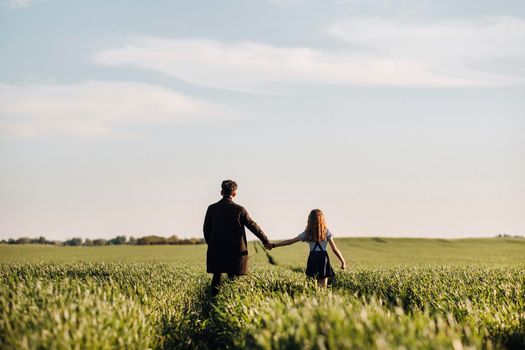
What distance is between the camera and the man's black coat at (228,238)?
1177 centimetres

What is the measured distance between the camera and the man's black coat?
11766mm

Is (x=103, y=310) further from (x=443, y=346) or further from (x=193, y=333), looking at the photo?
(x=443, y=346)

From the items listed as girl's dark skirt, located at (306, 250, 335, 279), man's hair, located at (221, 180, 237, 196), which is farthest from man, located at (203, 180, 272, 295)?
girl's dark skirt, located at (306, 250, 335, 279)

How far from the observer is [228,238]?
11.8 m

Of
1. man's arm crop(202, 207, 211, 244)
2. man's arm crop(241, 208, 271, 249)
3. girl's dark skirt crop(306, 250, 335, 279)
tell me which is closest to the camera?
man's arm crop(241, 208, 271, 249)

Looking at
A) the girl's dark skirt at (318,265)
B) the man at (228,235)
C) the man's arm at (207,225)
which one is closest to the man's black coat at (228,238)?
the man at (228,235)

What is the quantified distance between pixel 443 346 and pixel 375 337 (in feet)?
1.88

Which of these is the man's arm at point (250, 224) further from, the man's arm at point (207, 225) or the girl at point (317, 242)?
the girl at point (317, 242)

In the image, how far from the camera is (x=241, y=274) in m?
11.8

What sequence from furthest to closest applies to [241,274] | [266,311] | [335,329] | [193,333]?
[241,274], [193,333], [266,311], [335,329]

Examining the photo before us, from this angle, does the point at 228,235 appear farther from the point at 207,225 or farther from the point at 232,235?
the point at 207,225

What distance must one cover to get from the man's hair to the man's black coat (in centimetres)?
12

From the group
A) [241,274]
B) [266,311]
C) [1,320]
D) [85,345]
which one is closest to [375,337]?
[266,311]

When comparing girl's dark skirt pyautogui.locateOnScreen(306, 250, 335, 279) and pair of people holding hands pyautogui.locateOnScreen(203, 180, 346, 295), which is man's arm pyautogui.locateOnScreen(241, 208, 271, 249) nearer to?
pair of people holding hands pyautogui.locateOnScreen(203, 180, 346, 295)
